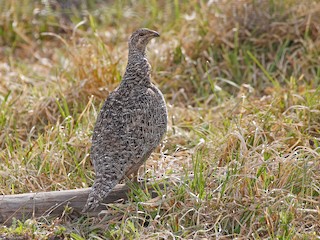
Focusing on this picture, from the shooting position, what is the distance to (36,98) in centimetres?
751

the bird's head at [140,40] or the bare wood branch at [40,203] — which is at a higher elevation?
the bird's head at [140,40]

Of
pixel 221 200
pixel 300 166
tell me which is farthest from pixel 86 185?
pixel 300 166

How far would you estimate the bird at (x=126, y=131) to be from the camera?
5281 mm

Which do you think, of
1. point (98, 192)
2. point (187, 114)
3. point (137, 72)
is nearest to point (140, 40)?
point (137, 72)

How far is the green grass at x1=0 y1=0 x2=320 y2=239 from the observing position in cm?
521

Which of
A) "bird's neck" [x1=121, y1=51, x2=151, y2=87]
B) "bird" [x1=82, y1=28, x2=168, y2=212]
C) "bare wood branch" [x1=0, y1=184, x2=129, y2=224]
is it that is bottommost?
"bare wood branch" [x1=0, y1=184, x2=129, y2=224]

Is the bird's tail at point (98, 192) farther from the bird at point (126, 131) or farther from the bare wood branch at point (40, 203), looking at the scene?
the bare wood branch at point (40, 203)

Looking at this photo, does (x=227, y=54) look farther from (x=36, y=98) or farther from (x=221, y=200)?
(x=221, y=200)

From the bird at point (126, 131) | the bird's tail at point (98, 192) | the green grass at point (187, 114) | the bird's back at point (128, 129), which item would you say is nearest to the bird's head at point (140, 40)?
the bird at point (126, 131)

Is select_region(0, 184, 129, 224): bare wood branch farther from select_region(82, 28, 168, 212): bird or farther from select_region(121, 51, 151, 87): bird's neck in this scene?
select_region(121, 51, 151, 87): bird's neck

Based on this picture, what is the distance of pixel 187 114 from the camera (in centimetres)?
736

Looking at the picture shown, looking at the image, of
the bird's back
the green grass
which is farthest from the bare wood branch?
the bird's back

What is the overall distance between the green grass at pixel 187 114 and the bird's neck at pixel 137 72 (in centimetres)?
65

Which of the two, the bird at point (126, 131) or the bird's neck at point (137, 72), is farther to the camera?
the bird's neck at point (137, 72)
